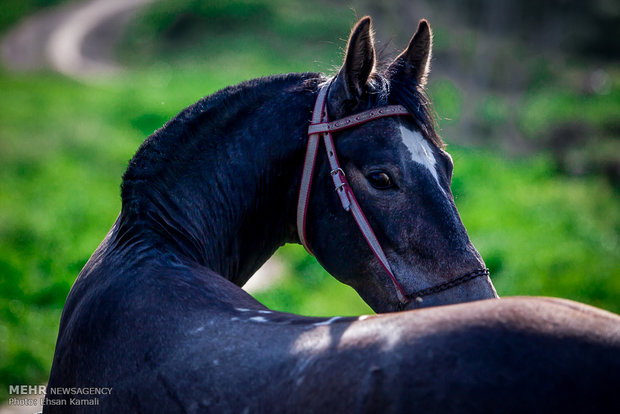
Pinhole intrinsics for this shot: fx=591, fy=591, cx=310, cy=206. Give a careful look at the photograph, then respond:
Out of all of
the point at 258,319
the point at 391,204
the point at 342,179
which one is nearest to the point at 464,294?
the point at 391,204

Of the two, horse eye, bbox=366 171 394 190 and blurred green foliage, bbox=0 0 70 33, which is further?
blurred green foliage, bbox=0 0 70 33

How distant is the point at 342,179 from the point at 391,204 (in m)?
0.24

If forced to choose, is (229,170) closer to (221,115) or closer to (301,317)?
(221,115)

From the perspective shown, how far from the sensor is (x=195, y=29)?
2564 cm

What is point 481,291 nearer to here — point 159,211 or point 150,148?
point 159,211

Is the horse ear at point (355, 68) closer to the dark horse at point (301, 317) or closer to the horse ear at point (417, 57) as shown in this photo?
the dark horse at point (301, 317)

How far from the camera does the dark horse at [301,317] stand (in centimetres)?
146

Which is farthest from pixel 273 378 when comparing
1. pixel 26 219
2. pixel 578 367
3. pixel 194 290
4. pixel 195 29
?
pixel 195 29

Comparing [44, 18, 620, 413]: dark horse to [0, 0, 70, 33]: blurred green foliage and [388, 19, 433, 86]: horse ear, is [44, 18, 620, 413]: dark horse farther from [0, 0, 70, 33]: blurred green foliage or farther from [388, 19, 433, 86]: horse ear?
[0, 0, 70, 33]: blurred green foliage

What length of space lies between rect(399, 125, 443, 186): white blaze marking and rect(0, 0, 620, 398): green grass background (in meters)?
1.32

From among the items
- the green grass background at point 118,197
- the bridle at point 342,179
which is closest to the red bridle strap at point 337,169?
the bridle at point 342,179

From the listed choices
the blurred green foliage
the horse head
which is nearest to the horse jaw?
the horse head

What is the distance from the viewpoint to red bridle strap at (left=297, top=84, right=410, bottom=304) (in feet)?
7.98

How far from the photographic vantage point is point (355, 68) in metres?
2.52
